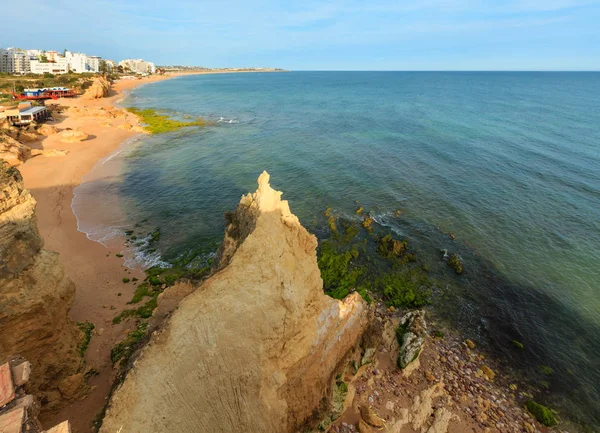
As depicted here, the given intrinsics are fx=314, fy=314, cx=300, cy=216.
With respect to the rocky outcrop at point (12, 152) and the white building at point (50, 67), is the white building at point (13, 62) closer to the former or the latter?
the white building at point (50, 67)

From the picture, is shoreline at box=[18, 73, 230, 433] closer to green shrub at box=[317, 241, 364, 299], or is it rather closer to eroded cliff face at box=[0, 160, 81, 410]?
eroded cliff face at box=[0, 160, 81, 410]

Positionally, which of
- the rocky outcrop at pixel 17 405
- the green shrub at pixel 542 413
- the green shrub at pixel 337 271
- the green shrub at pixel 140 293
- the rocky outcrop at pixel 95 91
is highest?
the rocky outcrop at pixel 95 91

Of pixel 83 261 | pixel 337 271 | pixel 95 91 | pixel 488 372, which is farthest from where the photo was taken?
pixel 95 91

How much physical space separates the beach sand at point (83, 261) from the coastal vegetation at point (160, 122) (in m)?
15.9

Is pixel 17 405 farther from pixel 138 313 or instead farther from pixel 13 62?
pixel 13 62

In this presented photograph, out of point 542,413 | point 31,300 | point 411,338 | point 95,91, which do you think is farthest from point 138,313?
point 95,91

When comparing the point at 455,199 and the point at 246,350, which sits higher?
the point at 246,350

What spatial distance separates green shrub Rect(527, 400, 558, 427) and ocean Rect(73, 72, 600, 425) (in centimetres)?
141

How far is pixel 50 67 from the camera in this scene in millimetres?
184250

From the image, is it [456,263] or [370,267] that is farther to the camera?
[456,263]

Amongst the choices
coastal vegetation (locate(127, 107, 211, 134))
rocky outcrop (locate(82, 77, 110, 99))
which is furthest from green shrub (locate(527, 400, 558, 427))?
rocky outcrop (locate(82, 77, 110, 99))

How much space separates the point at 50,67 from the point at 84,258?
221m

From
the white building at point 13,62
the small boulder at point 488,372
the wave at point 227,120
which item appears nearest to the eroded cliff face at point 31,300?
the small boulder at point 488,372

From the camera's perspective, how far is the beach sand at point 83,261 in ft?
51.7
